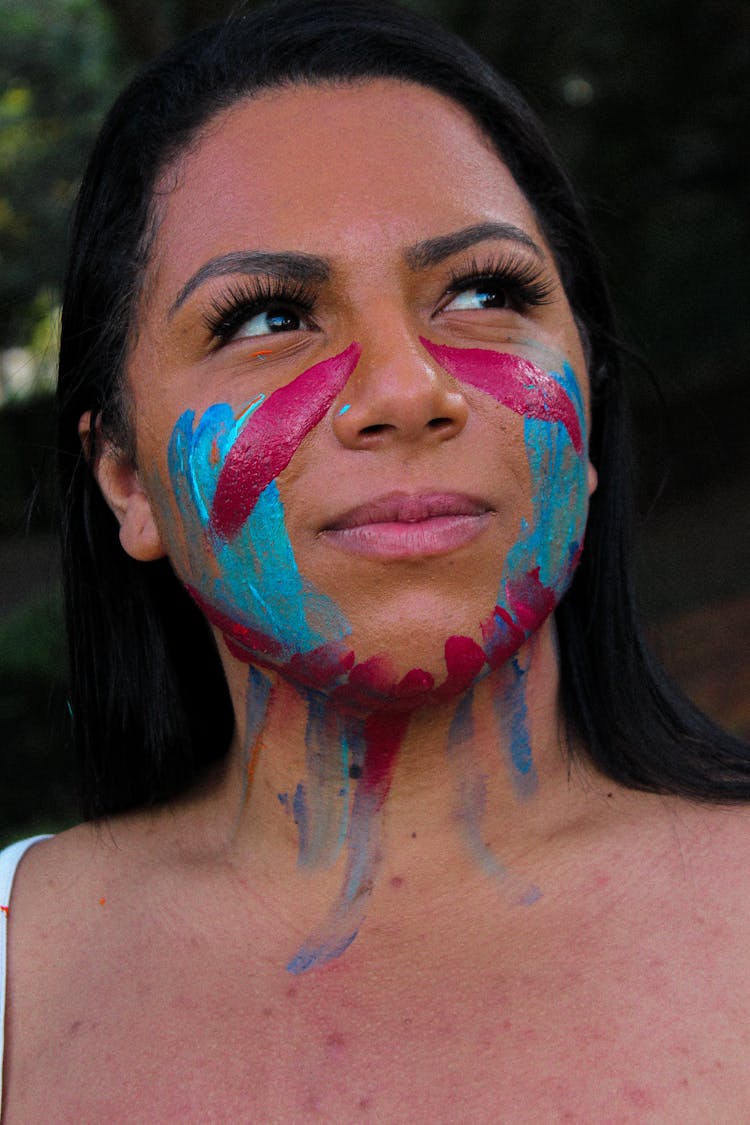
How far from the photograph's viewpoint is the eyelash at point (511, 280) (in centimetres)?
231

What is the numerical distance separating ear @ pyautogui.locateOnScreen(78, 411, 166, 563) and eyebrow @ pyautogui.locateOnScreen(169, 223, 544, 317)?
17.6 inches

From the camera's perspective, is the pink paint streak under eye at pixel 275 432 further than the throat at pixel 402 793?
No

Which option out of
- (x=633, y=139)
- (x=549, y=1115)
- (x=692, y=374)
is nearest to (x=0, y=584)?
(x=633, y=139)

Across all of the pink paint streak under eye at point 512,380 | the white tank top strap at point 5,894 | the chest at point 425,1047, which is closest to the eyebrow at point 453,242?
the pink paint streak under eye at point 512,380

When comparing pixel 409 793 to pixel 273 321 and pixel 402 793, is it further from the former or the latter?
pixel 273 321

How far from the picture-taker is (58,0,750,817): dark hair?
100 inches

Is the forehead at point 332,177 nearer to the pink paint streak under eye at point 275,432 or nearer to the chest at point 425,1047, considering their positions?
the pink paint streak under eye at point 275,432

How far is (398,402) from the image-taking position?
2.04 m

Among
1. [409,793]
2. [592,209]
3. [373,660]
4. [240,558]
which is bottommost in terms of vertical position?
[409,793]

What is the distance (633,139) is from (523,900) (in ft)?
24.7

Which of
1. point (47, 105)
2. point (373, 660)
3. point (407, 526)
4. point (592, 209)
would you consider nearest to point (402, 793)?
point (373, 660)

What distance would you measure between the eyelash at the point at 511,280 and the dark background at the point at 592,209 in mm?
1303

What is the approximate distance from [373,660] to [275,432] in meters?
0.45

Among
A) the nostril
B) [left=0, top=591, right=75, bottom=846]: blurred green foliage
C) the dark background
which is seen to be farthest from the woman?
[left=0, top=591, right=75, bottom=846]: blurred green foliage
